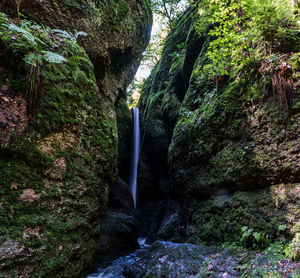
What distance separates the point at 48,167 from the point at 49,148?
1.11 feet

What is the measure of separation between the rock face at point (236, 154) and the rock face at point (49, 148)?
8.71ft

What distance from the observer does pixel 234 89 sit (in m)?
5.23

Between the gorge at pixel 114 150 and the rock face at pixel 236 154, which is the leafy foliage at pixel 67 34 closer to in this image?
the gorge at pixel 114 150

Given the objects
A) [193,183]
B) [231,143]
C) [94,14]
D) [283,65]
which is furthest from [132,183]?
[283,65]

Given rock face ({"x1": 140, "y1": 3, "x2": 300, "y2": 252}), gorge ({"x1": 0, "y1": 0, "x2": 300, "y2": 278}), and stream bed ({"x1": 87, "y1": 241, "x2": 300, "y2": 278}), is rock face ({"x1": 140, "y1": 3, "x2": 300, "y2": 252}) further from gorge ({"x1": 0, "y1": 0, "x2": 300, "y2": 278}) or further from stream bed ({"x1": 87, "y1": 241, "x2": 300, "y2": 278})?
stream bed ({"x1": 87, "y1": 241, "x2": 300, "y2": 278})

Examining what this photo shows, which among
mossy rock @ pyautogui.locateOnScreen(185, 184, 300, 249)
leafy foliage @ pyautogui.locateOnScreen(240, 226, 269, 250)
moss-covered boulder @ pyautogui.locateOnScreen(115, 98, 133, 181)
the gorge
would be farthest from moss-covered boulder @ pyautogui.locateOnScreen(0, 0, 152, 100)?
leafy foliage @ pyautogui.locateOnScreen(240, 226, 269, 250)

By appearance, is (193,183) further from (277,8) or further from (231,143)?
(277,8)

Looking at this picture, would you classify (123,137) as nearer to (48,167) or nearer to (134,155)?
(134,155)

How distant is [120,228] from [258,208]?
189 inches

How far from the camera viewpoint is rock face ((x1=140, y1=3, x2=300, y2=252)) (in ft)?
12.3

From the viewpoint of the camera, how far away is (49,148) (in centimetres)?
344

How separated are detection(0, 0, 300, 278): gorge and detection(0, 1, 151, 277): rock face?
0.02 meters

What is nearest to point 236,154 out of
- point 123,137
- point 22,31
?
point 22,31

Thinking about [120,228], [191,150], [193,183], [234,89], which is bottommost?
[120,228]
